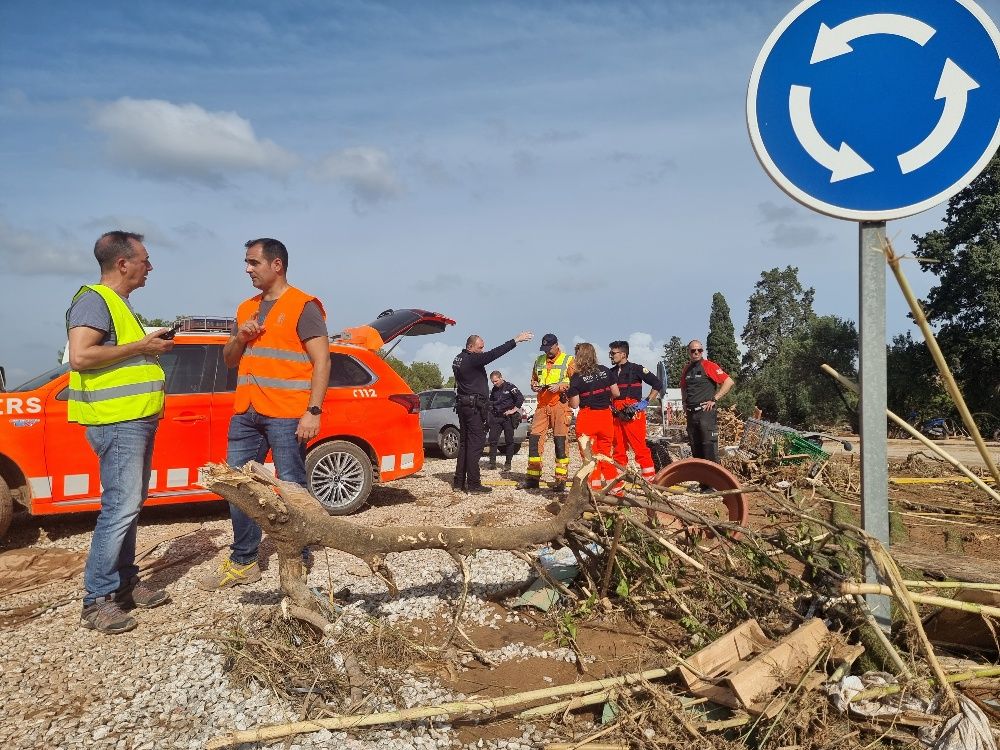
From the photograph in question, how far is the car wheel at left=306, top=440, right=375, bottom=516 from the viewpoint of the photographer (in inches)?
271

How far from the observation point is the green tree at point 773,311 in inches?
2324

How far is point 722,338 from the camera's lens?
49938 mm

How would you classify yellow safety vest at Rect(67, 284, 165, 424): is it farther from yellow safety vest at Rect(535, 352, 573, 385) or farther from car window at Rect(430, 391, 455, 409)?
car window at Rect(430, 391, 455, 409)

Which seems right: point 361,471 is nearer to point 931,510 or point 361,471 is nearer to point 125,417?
point 125,417

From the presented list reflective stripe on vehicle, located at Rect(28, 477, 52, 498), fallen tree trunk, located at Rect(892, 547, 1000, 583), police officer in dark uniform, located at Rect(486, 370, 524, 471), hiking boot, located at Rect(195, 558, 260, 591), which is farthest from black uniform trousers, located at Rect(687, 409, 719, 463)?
reflective stripe on vehicle, located at Rect(28, 477, 52, 498)

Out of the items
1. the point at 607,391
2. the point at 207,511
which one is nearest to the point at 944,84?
the point at 607,391

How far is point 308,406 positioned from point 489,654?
1.92 metres

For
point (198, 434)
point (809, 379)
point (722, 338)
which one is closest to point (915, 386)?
point (809, 379)

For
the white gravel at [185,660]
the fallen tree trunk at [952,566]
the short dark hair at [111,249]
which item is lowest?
the white gravel at [185,660]

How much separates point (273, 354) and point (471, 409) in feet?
15.1

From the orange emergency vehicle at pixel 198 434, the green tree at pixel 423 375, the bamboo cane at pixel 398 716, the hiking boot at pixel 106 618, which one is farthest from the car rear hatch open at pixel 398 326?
the green tree at pixel 423 375

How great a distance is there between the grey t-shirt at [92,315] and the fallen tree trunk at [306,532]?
1.15 m

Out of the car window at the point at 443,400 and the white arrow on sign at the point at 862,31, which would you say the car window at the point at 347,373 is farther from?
the car window at the point at 443,400

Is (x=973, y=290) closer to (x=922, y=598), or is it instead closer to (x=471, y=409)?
(x=471, y=409)
